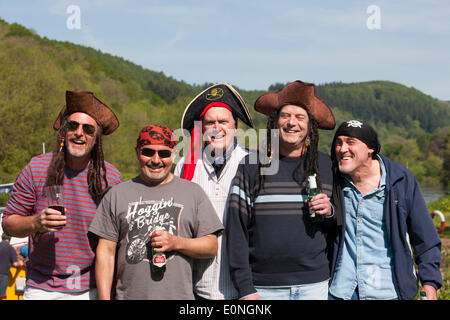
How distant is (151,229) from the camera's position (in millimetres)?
3873

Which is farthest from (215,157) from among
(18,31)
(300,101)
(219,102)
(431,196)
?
(18,31)

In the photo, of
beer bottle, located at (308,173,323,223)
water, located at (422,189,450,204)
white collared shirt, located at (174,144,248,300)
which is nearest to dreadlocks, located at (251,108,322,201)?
beer bottle, located at (308,173,323,223)

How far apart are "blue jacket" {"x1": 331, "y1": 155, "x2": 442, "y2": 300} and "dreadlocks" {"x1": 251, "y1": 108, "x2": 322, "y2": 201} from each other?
592 millimetres

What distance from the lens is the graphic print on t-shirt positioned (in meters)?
3.86

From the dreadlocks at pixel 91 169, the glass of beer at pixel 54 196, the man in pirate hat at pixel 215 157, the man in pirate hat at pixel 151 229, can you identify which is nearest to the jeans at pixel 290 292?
the man in pirate hat at pixel 215 157

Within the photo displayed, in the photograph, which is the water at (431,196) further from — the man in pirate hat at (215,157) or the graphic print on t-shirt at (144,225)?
the graphic print on t-shirt at (144,225)

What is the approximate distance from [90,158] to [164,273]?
131 centimetres

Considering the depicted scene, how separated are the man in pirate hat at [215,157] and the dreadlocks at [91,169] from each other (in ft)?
2.75

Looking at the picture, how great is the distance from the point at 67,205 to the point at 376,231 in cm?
282

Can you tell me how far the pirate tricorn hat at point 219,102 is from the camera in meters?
4.87

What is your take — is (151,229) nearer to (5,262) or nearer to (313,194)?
(313,194)

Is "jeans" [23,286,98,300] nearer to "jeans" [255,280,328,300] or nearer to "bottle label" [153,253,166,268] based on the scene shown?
"bottle label" [153,253,166,268]

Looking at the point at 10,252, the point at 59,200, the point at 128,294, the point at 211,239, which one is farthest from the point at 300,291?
the point at 10,252

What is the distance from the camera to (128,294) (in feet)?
12.6
